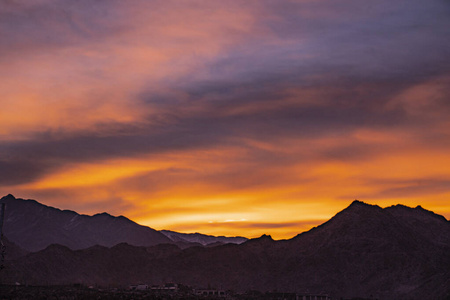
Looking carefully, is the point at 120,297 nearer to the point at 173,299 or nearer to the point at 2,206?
the point at 173,299

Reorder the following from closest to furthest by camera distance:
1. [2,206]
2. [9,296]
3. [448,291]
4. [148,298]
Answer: [2,206] → [9,296] → [148,298] → [448,291]

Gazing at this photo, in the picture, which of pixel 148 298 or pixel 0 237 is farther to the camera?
pixel 148 298

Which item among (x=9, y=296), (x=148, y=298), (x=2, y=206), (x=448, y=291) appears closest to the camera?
(x=2, y=206)

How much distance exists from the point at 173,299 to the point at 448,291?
100 meters

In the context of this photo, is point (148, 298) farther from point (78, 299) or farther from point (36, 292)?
point (36, 292)

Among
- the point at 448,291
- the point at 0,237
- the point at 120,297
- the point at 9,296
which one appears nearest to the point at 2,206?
the point at 0,237

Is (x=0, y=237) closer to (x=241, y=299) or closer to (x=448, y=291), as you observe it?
(x=241, y=299)

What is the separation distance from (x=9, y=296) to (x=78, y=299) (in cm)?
1354

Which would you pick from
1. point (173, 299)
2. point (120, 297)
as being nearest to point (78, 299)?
point (120, 297)

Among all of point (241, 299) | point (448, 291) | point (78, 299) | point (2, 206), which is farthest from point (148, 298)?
point (448, 291)

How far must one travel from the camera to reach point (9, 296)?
118 metres

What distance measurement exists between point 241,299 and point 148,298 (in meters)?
77.0

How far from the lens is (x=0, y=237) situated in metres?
44.7

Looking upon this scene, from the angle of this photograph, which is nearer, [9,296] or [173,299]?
[9,296]
